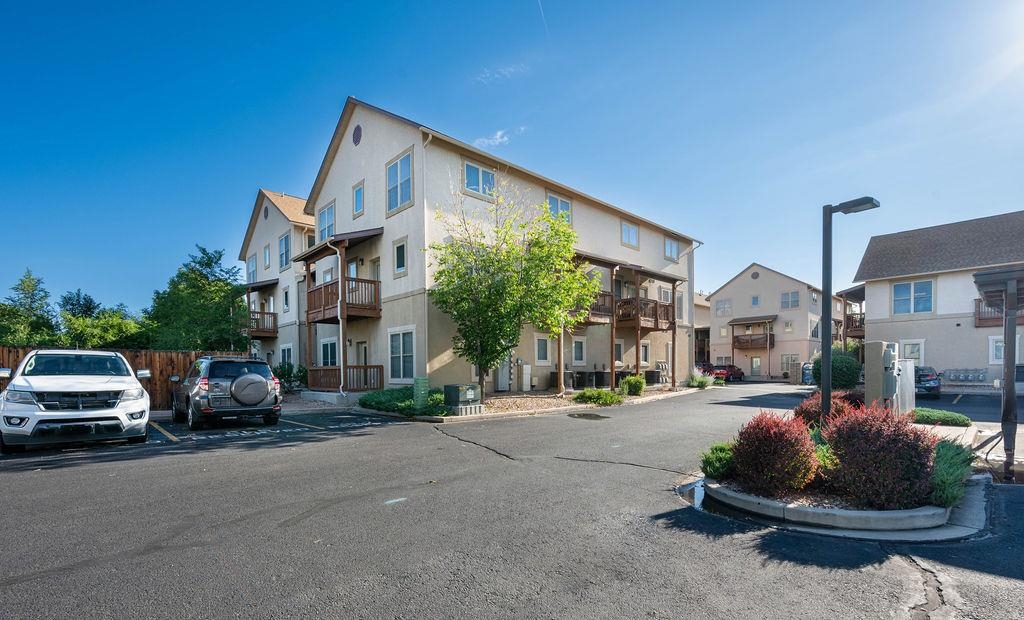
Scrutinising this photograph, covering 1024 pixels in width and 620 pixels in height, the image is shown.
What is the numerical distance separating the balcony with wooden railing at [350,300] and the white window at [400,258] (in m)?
1.34

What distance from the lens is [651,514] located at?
5.44 meters

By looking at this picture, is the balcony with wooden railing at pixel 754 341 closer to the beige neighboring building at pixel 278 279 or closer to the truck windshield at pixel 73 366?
the beige neighboring building at pixel 278 279

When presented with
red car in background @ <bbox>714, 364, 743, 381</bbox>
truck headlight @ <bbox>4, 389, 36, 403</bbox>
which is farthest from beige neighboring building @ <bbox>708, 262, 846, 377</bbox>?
truck headlight @ <bbox>4, 389, 36, 403</bbox>

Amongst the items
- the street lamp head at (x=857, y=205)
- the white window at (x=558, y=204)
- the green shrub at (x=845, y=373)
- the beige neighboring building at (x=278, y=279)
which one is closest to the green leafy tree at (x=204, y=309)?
the beige neighboring building at (x=278, y=279)

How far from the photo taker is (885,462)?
531 cm

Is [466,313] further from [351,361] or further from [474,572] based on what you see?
[474,572]

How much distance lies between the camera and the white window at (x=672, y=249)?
29797 millimetres

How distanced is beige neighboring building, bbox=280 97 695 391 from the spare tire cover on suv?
6005 mm

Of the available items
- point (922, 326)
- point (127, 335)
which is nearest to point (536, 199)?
point (922, 326)

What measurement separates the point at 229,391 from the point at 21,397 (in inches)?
144

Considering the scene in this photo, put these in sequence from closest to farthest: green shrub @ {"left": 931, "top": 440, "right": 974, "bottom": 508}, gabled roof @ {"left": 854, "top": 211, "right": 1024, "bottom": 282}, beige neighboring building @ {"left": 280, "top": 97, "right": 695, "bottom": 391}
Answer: green shrub @ {"left": 931, "top": 440, "right": 974, "bottom": 508} → beige neighboring building @ {"left": 280, "top": 97, "right": 695, "bottom": 391} → gabled roof @ {"left": 854, "top": 211, "right": 1024, "bottom": 282}

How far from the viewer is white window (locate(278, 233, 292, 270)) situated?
27953mm

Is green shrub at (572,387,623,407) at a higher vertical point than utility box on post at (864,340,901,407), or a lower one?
lower

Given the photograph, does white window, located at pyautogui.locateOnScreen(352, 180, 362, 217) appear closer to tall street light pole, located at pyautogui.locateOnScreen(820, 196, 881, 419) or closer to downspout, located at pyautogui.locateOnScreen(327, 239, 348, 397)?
downspout, located at pyautogui.locateOnScreen(327, 239, 348, 397)
